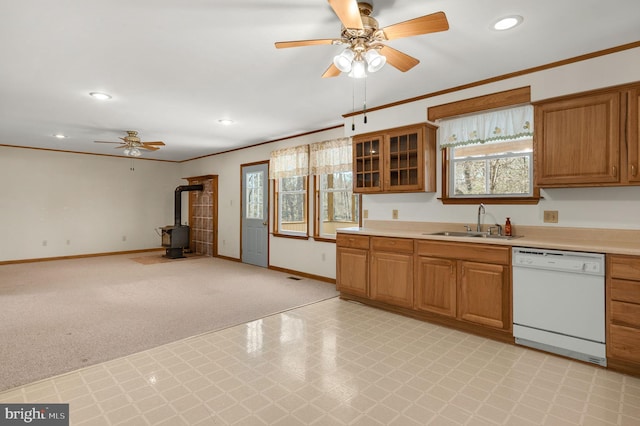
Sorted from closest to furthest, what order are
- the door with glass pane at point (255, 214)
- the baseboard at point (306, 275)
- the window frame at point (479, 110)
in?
1. the window frame at point (479, 110)
2. the baseboard at point (306, 275)
3. the door with glass pane at point (255, 214)

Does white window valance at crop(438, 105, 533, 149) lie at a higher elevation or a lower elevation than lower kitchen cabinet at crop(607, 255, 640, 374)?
higher

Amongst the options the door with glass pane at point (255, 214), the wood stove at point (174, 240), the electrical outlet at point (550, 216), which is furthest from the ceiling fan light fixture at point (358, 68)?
the wood stove at point (174, 240)

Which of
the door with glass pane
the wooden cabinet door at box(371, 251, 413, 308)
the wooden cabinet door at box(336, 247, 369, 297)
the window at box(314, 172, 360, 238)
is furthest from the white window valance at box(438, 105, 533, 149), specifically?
the door with glass pane

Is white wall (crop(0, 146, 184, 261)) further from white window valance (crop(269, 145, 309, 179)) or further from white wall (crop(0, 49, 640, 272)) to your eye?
white window valance (crop(269, 145, 309, 179))

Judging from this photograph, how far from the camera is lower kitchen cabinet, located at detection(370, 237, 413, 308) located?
365cm

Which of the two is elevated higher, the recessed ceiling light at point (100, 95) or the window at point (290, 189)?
the recessed ceiling light at point (100, 95)

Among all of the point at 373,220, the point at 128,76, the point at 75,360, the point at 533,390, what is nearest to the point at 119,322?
the point at 75,360

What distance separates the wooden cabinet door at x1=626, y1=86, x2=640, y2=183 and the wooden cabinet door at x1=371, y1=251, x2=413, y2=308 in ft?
6.29

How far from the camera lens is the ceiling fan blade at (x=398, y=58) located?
2305 mm

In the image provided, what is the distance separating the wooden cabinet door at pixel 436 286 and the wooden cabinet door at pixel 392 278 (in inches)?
3.8

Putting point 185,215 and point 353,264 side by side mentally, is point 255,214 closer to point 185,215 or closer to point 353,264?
point 185,215

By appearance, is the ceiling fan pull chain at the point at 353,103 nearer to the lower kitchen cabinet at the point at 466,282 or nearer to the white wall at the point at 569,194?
the white wall at the point at 569,194

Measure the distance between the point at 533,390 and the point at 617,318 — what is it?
0.88 metres

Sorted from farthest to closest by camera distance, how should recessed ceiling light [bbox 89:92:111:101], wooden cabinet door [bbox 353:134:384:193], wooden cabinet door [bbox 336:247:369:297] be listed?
wooden cabinet door [bbox 353:134:384:193], wooden cabinet door [bbox 336:247:369:297], recessed ceiling light [bbox 89:92:111:101]
